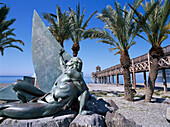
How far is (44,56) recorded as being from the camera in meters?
4.33

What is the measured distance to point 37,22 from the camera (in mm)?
4594

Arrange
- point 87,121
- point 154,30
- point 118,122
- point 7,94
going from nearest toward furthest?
point 87,121
point 118,122
point 7,94
point 154,30

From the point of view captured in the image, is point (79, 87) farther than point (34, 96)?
No

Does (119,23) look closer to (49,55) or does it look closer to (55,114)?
(49,55)

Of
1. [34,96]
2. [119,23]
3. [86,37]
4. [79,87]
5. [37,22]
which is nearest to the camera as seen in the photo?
[79,87]

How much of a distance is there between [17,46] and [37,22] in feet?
39.8

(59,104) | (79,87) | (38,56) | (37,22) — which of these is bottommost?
(59,104)

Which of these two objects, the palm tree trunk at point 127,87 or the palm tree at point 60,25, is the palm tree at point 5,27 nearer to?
the palm tree at point 60,25

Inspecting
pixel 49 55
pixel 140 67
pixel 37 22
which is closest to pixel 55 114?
pixel 49 55

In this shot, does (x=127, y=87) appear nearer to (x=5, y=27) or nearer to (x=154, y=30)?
(x=154, y=30)

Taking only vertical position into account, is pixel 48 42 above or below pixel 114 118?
above

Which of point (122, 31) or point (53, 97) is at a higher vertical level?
point (122, 31)

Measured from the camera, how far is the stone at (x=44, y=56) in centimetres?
415

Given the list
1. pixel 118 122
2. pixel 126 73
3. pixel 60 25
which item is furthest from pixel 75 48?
pixel 118 122
